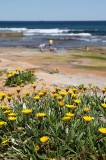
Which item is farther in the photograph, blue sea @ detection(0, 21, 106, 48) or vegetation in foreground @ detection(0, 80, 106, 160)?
blue sea @ detection(0, 21, 106, 48)

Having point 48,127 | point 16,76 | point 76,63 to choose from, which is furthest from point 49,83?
point 76,63

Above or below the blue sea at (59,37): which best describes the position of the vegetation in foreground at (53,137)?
above

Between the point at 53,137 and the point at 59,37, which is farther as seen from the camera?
the point at 59,37

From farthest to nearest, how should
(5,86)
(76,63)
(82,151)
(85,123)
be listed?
(76,63) < (5,86) < (85,123) < (82,151)

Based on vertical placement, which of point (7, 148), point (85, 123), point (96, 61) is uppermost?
point (85, 123)

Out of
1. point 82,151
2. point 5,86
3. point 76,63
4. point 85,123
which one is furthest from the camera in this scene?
point 76,63

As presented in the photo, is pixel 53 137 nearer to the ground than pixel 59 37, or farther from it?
farther from it

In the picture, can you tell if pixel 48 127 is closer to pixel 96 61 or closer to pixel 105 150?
pixel 105 150

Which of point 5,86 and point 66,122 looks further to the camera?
point 5,86

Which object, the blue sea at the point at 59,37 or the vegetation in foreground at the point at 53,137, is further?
the blue sea at the point at 59,37

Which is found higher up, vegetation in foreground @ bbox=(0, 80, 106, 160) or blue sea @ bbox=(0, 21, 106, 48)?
vegetation in foreground @ bbox=(0, 80, 106, 160)

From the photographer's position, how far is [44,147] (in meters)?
4.65

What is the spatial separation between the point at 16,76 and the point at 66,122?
7.75 meters

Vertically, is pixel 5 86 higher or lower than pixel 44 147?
lower
